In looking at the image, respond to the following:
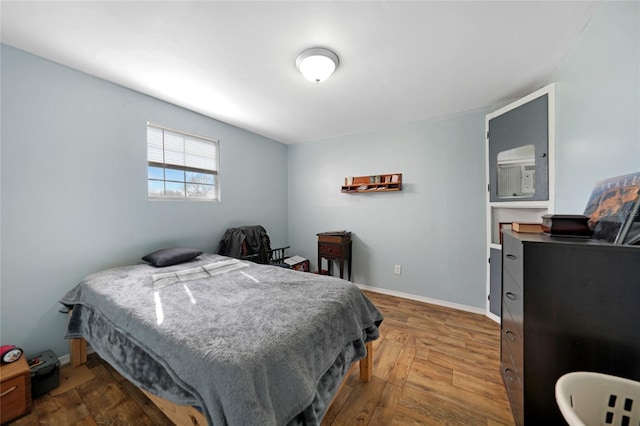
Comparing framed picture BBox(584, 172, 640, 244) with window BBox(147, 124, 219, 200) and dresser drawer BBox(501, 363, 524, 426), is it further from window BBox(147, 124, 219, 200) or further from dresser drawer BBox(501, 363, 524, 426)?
window BBox(147, 124, 219, 200)

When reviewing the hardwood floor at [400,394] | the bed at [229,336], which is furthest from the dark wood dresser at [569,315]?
the bed at [229,336]

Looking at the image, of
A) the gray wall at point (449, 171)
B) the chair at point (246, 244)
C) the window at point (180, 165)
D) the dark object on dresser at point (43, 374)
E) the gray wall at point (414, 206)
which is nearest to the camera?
the gray wall at point (449, 171)

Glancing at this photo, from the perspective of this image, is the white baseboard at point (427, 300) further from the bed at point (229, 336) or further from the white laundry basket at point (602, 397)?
the white laundry basket at point (602, 397)

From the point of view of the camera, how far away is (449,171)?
2.70 m

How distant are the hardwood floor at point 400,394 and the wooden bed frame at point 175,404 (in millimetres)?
83

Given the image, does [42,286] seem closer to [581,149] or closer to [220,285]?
[220,285]

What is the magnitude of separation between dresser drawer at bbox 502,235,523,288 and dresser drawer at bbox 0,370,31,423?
9.54 feet

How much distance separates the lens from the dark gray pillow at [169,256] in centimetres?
204

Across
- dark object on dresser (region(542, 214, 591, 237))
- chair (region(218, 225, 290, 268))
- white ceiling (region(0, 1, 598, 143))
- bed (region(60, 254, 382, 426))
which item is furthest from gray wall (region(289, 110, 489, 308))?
bed (region(60, 254, 382, 426))

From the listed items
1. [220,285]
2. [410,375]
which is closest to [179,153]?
[220,285]

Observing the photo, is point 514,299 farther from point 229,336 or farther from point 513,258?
point 229,336

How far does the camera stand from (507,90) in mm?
2152

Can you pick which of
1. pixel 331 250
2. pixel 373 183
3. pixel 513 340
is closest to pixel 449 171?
pixel 373 183

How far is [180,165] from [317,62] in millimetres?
1967
